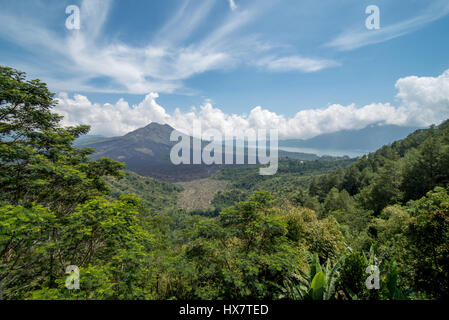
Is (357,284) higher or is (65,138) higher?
(65,138)

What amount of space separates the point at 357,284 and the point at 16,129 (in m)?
14.5

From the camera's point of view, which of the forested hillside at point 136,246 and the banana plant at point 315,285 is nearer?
the forested hillside at point 136,246

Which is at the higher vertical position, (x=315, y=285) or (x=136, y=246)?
(x=136, y=246)

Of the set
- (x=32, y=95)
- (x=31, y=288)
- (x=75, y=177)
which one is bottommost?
(x=31, y=288)

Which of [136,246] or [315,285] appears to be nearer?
[315,285]

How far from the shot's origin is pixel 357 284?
5441mm

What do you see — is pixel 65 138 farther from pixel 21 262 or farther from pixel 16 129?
pixel 21 262

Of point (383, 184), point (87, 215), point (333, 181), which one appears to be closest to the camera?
point (87, 215)

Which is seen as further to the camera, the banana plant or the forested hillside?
the banana plant

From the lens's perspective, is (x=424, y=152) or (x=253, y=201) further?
(x=424, y=152)

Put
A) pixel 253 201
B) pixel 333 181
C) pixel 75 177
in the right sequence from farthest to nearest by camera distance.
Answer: pixel 333 181 → pixel 253 201 → pixel 75 177
